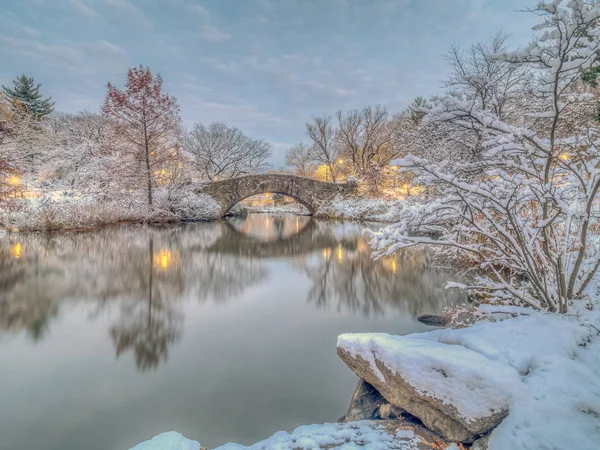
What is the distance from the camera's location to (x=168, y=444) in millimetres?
1706

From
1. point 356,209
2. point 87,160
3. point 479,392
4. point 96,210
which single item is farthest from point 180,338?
point 356,209

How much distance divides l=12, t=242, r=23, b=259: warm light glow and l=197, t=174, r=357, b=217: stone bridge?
10.1m

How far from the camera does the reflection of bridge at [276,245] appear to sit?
32.2 feet

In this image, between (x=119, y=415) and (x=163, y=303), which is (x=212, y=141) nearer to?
(x=163, y=303)

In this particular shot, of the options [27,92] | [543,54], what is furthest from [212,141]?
[543,54]

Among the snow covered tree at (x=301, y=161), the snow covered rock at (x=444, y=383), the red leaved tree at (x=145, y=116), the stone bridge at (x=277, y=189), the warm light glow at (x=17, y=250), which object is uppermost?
the snow covered tree at (x=301, y=161)

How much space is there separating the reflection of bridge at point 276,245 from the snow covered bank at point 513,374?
7.55 metres

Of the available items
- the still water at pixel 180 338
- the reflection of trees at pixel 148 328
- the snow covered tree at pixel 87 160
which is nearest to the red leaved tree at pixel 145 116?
the snow covered tree at pixel 87 160

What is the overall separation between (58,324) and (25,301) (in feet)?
4.00

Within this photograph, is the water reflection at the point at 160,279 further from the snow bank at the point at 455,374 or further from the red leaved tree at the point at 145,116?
the red leaved tree at the point at 145,116

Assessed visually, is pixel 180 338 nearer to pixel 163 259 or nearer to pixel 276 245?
pixel 163 259

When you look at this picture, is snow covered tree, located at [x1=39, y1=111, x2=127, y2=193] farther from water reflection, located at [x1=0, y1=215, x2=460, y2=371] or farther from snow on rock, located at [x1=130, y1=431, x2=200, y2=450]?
snow on rock, located at [x1=130, y1=431, x2=200, y2=450]

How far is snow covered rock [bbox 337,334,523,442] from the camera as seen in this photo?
165 centimetres

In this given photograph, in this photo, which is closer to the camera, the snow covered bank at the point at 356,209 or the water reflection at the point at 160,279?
the water reflection at the point at 160,279
